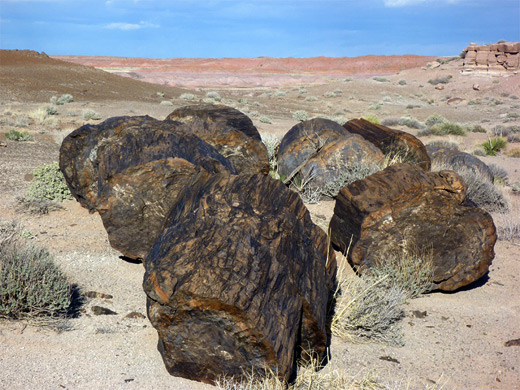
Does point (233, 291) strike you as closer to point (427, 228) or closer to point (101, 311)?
point (101, 311)

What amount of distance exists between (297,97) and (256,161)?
3395cm

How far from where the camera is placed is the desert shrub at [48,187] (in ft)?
25.3

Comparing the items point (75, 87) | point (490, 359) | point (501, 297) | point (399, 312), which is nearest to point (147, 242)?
point (399, 312)

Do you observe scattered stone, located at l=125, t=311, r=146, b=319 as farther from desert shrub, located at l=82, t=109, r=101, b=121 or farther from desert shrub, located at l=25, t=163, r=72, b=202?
desert shrub, located at l=82, t=109, r=101, b=121

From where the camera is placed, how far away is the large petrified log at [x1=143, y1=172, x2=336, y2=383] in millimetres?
3465

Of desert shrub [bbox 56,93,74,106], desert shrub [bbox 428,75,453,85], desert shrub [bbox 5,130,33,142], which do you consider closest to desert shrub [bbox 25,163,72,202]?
desert shrub [bbox 5,130,33,142]

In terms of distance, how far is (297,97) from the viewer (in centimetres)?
4097

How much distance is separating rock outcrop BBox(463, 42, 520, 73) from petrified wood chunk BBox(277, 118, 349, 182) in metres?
45.3

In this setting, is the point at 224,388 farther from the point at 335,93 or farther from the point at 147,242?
the point at 335,93

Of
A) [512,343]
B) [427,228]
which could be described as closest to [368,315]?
[512,343]

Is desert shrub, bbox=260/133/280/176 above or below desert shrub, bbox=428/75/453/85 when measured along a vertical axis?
below

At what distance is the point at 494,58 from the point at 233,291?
174ft

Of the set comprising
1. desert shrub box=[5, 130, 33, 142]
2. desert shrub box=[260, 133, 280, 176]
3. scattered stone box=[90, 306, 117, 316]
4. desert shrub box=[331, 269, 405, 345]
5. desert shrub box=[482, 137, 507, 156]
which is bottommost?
desert shrub box=[331, 269, 405, 345]

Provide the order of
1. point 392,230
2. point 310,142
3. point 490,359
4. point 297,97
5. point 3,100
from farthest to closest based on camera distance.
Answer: point 297,97 < point 3,100 < point 310,142 < point 392,230 < point 490,359
